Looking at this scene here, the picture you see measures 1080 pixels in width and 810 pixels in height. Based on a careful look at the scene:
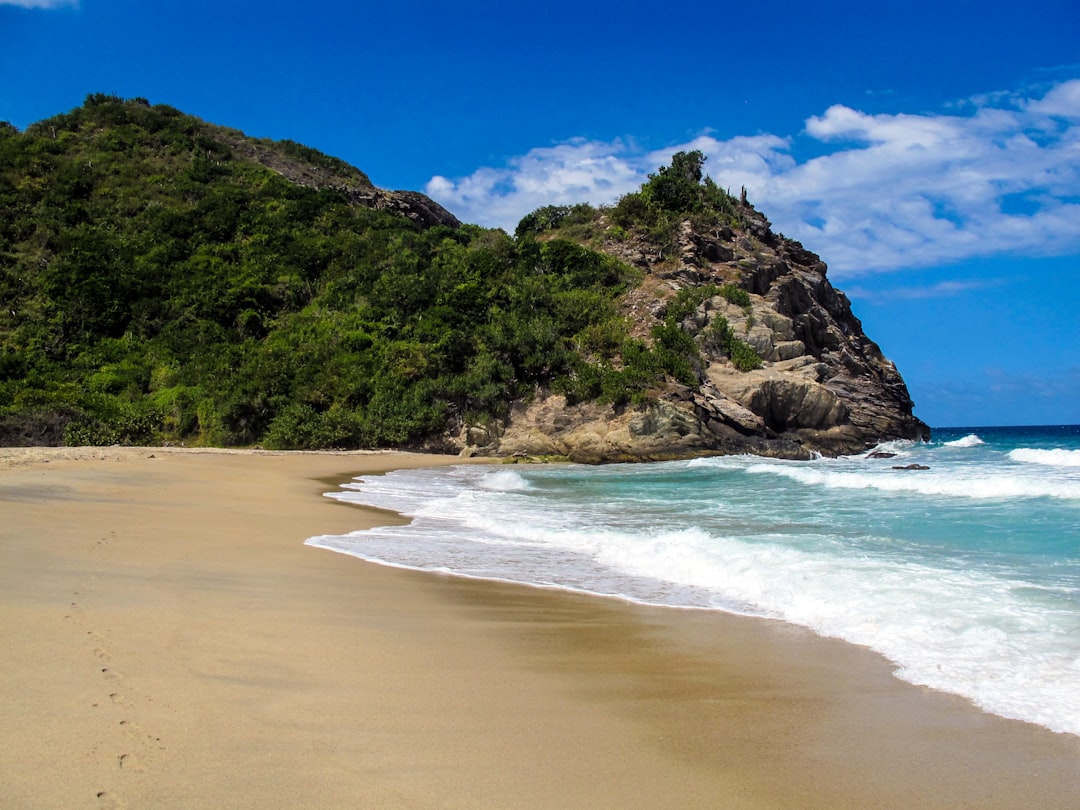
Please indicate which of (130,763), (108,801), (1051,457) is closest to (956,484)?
(1051,457)

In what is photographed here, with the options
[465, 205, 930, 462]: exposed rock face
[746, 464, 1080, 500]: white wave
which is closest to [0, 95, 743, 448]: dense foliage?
[465, 205, 930, 462]: exposed rock face

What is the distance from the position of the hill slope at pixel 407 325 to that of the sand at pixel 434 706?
2317cm

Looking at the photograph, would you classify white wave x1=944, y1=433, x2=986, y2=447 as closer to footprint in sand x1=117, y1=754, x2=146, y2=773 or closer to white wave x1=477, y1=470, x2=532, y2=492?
white wave x1=477, y1=470, x2=532, y2=492

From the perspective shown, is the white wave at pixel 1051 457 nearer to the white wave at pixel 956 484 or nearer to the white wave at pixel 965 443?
the white wave at pixel 956 484

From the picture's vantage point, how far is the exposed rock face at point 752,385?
2927 cm

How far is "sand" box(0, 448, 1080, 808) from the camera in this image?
9.95ft

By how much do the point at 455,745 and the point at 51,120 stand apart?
6837 cm

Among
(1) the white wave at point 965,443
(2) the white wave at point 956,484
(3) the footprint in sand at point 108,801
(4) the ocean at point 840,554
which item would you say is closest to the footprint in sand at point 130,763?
(3) the footprint in sand at point 108,801

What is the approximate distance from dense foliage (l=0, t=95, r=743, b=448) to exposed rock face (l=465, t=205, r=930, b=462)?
1.45 m

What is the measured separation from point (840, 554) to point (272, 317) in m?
34.9

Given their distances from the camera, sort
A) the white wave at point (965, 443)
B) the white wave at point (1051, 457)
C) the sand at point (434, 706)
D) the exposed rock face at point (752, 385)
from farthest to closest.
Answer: the white wave at point (965, 443)
the exposed rock face at point (752, 385)
the white wave at point (1051, 457)
the sand at point (434, 706)

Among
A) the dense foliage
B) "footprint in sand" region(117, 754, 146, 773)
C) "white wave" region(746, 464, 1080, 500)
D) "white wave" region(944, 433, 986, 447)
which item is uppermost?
the dense foliage

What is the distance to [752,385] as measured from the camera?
103 ft

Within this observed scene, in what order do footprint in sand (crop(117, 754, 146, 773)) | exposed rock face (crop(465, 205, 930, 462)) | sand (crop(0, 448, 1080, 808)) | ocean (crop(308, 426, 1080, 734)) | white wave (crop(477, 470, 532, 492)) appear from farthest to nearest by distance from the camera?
1. exposed rock face (crop(465, 205, 930, 462))
2. white wave (crop(477, 470, 532, 492))
3. ocean (crop(308, 426, 1080, 734))
4. sand (crop(0, 448, 1080, 808))
5. footprint in sand (crop(117, 754, 146, 773))
